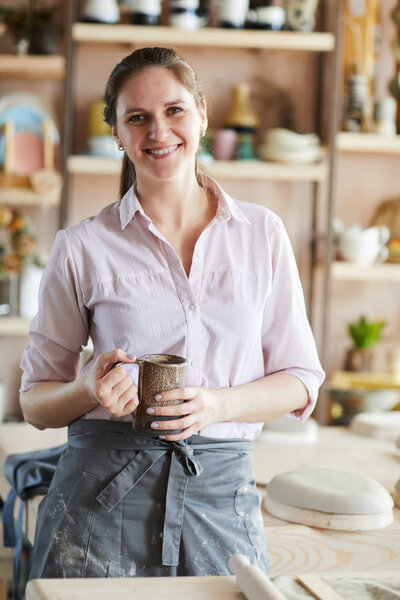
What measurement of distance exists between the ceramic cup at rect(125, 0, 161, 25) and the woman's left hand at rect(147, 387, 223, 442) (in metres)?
2.48

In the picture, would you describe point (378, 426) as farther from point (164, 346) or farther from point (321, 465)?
point (164, 346)

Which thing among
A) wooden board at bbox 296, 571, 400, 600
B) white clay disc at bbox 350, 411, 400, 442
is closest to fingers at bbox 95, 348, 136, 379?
wooden board at bbox 296, 571, 400, 600

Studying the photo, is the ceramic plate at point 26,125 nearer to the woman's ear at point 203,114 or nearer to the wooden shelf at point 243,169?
the wooden shelf at point 243,169

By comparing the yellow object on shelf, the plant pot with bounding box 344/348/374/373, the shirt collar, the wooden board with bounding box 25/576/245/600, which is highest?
the shirt collar

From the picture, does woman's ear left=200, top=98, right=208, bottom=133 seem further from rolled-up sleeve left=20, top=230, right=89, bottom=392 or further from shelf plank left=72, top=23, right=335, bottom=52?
shelf plank left=72, top=23, right=335, bottom=52

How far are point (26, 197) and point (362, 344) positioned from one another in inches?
61.4

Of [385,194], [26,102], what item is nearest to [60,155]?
[26,102]

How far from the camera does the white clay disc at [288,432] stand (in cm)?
238

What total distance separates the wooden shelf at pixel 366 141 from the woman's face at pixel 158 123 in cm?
229

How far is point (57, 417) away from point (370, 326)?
245 cm

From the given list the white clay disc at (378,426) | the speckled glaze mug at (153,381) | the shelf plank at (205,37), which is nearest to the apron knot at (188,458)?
the speckled glaze mug at (153,381)

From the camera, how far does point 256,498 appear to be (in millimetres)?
1535

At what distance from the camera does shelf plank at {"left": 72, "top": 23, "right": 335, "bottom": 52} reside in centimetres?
347

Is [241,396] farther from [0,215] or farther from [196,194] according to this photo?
[0,215]
